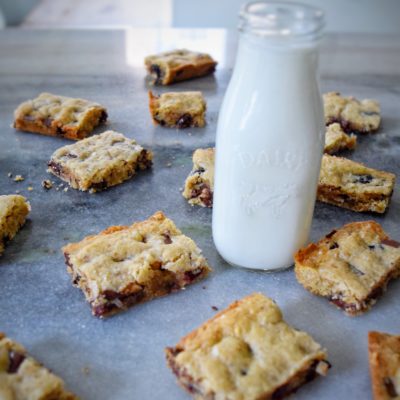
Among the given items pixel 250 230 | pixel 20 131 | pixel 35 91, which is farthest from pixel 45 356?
pixel 35 91

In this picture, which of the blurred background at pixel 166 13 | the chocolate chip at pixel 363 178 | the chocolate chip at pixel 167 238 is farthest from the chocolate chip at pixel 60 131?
the blurred background at pixel 166 13

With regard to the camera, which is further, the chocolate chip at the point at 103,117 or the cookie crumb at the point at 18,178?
the chocolate chip at the point at 103,117

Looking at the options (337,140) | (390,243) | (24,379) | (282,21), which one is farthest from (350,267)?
(24,379)

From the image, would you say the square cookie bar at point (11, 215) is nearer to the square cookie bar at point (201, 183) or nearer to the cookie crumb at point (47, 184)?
the cookie crumb at point (47, 184)

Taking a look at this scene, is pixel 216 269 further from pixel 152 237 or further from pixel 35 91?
pixel 35 91

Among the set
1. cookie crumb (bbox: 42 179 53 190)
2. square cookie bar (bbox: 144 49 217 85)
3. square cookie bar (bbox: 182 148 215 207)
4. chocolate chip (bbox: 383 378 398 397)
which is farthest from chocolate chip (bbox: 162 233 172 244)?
square cookie bar (bbox: 144 49 217 85)

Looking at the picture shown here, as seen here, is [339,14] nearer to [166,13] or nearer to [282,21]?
[166,13]
